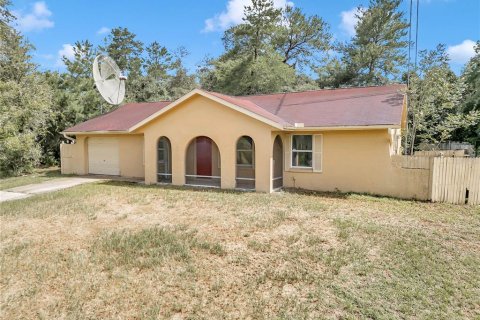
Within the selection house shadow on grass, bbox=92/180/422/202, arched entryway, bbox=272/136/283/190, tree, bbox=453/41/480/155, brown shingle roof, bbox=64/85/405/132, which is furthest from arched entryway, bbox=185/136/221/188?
tree, bbox=453/41/480/155

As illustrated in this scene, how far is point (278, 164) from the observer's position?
44.3 feet

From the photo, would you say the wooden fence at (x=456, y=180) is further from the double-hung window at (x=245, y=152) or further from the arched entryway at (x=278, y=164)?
the double-hung window at (x=245, y=152)

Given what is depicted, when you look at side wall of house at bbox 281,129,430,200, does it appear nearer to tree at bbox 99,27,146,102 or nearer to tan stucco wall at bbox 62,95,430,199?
tan stucco wall at bbox 62,95,430,199

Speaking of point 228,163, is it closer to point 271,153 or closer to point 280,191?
point 271,153

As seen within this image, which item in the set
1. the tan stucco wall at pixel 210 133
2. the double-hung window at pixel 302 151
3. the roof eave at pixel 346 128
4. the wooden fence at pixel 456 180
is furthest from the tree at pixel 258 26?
the wooden fence at pixel 456 180

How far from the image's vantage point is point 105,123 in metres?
17.5

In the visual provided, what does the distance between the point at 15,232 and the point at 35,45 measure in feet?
73.0

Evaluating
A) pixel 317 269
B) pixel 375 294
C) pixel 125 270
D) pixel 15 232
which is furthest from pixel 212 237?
pixel 15 232

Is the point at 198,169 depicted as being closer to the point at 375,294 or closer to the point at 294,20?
the point at 375,294

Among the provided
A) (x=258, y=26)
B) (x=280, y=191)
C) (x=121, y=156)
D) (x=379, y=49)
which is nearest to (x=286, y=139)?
(x=280, y=191)

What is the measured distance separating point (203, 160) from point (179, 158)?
7.64 feet

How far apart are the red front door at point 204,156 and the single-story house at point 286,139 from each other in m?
0.02

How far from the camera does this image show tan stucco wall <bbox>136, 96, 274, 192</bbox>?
39.4 feet

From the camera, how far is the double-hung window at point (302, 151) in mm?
12562
